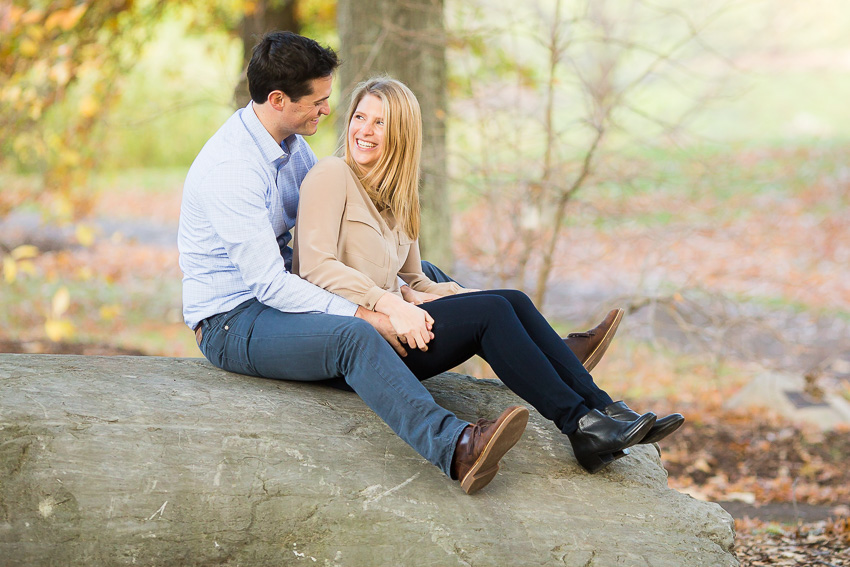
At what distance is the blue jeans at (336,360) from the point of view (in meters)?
2.79

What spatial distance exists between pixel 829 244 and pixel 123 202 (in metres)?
12.6

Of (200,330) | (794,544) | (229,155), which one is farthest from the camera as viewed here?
(794,544)

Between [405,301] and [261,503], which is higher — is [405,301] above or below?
above

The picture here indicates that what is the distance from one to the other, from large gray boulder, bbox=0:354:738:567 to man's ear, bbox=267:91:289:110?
1168mm

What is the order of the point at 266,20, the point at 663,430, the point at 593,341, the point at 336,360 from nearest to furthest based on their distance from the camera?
1. the point at 663,430
2. the point at 336,360
3. the point at 593,341
4. the point at 266,20

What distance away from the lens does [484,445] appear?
106 inches

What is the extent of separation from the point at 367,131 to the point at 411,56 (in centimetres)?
257

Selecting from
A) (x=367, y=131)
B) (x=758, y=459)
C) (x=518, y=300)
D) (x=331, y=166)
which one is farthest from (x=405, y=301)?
(x=758, y=459)

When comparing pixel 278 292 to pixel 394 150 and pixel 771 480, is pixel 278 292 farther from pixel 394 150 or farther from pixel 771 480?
pixel 771 480

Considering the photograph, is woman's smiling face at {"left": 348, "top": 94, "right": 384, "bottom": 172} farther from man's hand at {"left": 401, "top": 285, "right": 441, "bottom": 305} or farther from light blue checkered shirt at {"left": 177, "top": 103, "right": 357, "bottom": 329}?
man's hand at {"left": 401, "top": 285, "right": 441, "bottom": 305}

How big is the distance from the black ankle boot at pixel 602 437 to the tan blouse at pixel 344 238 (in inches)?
34.8

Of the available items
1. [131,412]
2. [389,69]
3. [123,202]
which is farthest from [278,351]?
[123,202]

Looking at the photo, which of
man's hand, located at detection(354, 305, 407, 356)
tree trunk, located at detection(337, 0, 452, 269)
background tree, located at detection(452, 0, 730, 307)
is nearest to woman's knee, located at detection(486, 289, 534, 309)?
man's hand, located at detection(354, 305, 407, 356)

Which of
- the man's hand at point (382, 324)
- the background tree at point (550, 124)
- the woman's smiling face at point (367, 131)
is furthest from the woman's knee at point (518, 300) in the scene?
the background tree at point (550, 124)
